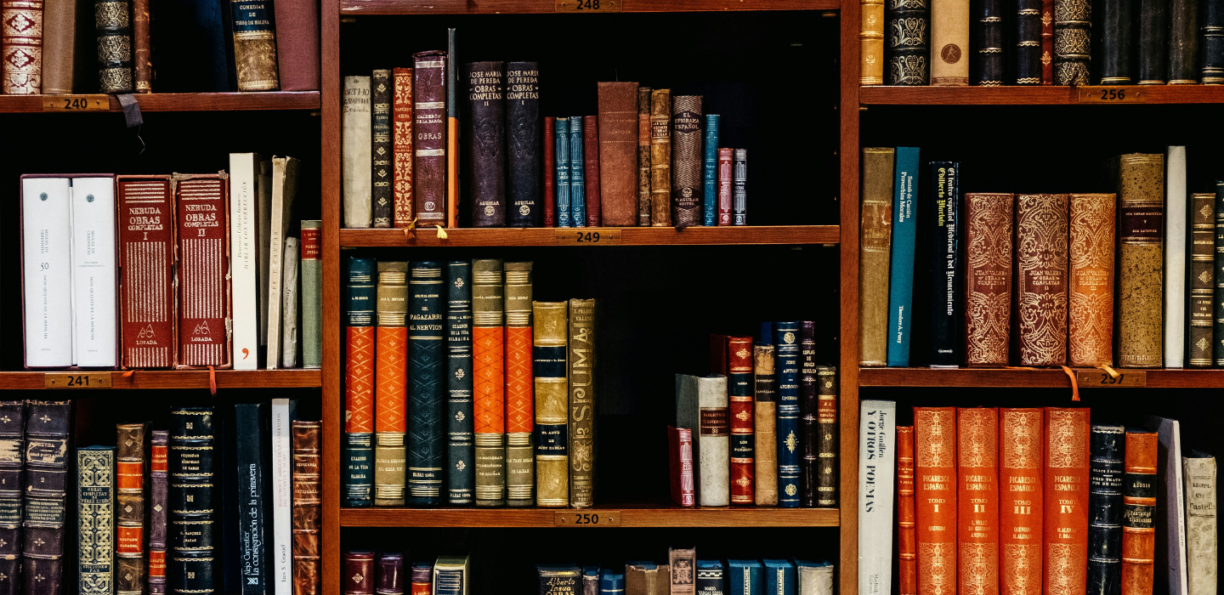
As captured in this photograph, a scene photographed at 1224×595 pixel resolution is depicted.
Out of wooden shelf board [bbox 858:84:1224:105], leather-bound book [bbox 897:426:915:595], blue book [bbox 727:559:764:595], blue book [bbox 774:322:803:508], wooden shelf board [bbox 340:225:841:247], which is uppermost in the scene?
wooden shelf board [bbox 858:84:1224:105]

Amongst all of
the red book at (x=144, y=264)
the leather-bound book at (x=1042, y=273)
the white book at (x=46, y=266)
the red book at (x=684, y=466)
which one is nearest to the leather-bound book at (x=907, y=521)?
the leather-bound book at (x=1042, y=273)

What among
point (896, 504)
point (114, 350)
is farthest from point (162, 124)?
point (896, 504)

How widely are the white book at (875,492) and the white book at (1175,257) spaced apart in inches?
17.9

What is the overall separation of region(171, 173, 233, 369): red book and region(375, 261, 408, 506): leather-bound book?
254 mm

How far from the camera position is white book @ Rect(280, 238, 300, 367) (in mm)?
1286

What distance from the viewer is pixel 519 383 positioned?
127cm

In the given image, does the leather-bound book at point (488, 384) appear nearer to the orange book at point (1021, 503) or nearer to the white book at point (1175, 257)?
the orange book at point (1021, 503)

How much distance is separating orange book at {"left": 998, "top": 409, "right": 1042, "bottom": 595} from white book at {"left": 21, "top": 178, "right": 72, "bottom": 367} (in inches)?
60.1

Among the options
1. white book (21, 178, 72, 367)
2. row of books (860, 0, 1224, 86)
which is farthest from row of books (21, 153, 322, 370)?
row of books (860, 0, 1224, 86)

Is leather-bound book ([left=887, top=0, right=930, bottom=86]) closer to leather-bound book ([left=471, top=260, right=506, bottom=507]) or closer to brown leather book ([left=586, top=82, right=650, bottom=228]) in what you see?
brown leather book ([left=586, top=82, right=650, bottom=228])

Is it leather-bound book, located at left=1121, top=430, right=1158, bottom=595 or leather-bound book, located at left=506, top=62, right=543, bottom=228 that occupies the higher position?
leather-bound book, located at left=506, top=62, right=543, bottom=228

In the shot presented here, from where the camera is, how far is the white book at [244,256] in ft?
4.14

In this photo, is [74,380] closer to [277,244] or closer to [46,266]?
[46,266]

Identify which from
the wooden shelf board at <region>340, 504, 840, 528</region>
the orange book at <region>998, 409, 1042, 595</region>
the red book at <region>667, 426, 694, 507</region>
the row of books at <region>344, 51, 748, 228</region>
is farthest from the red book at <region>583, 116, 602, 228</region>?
the orange book at <region>998, 409, 1042, 595</region>
